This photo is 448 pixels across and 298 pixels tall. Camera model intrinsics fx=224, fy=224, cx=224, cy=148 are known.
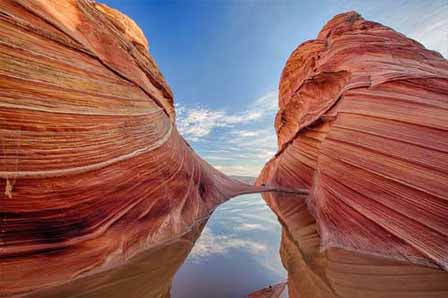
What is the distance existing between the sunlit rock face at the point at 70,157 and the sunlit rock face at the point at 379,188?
1.59 meters

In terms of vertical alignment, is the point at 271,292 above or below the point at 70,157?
below

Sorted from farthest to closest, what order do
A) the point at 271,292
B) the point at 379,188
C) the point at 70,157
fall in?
the point at 379,188, the point at 70,157, the point at 271,292

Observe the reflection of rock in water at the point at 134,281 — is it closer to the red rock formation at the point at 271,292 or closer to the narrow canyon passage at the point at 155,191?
the narrow canyon passage at the point at 155,191

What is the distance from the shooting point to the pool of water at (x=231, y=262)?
1895mm

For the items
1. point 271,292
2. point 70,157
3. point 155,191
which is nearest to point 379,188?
point 271,292

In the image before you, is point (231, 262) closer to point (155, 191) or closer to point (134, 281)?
point (134, 281)

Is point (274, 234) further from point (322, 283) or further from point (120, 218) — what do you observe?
point (120, 218)

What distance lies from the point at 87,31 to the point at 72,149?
164cm

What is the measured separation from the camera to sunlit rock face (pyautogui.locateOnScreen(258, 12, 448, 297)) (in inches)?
76.9

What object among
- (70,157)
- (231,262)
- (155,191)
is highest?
(70,157)

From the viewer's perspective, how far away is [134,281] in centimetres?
181

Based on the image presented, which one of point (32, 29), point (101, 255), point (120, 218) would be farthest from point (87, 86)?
point (101, 255)

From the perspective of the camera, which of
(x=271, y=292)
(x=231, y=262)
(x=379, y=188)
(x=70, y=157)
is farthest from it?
(x=379, y=188)

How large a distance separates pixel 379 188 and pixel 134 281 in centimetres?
310
